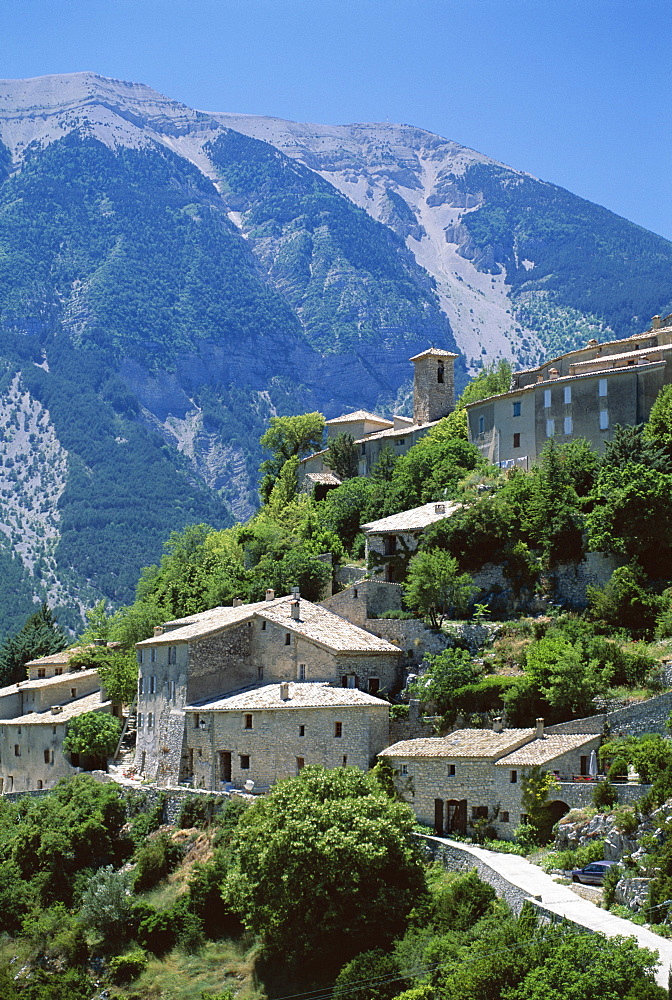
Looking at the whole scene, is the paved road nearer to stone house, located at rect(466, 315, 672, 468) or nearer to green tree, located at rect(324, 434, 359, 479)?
stone house, located at rect(466, 315, 672, 468)

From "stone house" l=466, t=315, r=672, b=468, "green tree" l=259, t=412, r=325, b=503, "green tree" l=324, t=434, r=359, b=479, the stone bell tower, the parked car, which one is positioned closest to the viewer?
the parked car

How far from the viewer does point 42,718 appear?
7656cm

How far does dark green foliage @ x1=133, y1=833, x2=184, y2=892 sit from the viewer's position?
194 feet

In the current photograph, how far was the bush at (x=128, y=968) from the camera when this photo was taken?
2151 inches

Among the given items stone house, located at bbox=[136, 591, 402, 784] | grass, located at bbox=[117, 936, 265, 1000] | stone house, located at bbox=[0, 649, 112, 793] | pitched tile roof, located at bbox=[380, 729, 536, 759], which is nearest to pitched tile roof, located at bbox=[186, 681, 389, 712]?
stone house, located at bbox=[136, 591, 402, 784]

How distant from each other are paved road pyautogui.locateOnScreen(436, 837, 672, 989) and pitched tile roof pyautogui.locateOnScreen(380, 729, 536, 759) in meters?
4.76

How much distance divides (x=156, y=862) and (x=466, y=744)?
1552cm

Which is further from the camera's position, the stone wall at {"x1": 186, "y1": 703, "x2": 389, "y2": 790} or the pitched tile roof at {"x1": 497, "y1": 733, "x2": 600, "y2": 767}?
the stone wall at {"x1": 186, "y1": 703, "x2": 389, "y2": 790}

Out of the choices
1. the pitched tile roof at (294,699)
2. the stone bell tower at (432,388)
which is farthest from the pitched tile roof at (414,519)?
the stone bell tower at (432,388)

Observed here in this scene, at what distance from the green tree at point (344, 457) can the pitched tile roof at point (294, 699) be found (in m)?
37.6

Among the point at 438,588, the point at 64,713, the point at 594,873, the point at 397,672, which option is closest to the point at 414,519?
the point at 438,588

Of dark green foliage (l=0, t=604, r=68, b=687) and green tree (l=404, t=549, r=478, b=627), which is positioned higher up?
green tree (l=404, t=549, r=478, b=627)

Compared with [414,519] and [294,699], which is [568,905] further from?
[414,519]

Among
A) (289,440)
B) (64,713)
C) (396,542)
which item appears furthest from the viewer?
(289,440)
